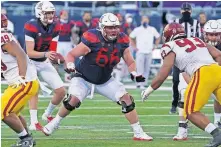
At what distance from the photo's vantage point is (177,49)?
29.6 feet

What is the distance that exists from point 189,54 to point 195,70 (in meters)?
0.18

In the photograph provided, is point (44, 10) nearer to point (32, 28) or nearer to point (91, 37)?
point (32, 28)

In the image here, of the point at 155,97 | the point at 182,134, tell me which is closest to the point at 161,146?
the point at 182,134

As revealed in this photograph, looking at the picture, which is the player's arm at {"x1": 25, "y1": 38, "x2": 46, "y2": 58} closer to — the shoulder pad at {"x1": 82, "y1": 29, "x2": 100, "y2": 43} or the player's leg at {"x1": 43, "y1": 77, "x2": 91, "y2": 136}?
the player's leg at {"x1": 43, "y1": 77, "x2": 91, "y2": 136}

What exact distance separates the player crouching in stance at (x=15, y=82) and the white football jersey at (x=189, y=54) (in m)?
1.45

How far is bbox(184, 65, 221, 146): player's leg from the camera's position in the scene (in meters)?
8.80

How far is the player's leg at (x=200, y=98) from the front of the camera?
880cm

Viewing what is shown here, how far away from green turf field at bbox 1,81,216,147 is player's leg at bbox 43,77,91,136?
0.49 feet

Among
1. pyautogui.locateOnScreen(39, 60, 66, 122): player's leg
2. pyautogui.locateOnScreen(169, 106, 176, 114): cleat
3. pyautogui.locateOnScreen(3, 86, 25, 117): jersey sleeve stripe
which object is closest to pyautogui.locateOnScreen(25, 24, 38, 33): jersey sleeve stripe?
pyautogui.locateOnScreen(39, 60, 66, 122): player's leg

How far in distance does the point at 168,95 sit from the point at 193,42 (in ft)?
22.9

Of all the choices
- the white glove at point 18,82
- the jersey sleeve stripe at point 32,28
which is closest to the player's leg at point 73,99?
the white glove at point 18,82

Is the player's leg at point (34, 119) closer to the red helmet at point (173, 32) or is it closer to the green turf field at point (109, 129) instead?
A: the green turf field at point (109, 129)

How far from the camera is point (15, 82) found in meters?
8.75

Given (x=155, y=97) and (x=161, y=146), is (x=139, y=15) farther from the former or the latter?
(x=161, y=146)
